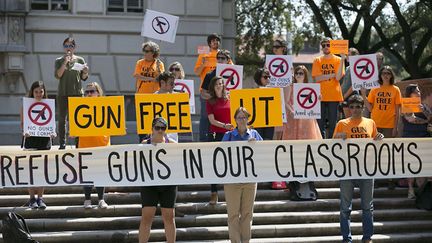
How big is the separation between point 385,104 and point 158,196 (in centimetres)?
417

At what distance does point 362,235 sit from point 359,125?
5.54 ft

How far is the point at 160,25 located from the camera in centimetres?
1277

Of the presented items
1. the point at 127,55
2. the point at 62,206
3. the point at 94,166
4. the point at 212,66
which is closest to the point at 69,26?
the point at 127,55

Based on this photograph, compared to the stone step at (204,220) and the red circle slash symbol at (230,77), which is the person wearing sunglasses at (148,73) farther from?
the stone step at (204,220)

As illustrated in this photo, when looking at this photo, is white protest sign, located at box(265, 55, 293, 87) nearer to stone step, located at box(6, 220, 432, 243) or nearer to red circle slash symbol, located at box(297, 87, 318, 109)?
red circle slash symbol, located at box(297, 87, 318, 109)

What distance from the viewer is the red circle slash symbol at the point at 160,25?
1275cm

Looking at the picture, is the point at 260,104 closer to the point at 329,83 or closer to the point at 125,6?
the point at 329,83

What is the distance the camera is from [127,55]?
17891 mm

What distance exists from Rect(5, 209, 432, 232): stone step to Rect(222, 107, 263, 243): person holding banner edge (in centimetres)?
133

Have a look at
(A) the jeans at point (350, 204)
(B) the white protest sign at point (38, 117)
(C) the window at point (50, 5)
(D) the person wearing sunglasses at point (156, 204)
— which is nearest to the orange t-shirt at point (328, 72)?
(A) the jeans at point (350, 204)

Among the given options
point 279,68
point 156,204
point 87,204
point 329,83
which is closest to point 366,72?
point 329,83

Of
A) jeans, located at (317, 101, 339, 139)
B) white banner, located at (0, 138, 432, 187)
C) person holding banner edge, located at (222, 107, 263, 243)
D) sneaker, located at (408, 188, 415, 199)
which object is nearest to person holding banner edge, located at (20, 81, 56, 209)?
white banner, located at (0, 138, 432, 187)

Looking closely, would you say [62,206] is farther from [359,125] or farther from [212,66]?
[359,125]

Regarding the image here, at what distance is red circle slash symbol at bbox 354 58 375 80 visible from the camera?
1222cm
